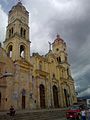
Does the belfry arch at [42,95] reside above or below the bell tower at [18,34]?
below

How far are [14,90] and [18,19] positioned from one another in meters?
17.4

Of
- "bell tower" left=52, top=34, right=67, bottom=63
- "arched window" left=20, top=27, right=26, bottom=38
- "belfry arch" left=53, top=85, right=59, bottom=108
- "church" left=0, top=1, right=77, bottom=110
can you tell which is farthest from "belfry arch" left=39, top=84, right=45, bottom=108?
"bell tower" left=52, top=34, right=67, bottom=63

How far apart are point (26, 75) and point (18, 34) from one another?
9772 millimetres

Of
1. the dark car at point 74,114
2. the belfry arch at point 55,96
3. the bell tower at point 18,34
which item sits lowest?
the dark car at point 74,114

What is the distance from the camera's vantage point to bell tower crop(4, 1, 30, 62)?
35.8 metres

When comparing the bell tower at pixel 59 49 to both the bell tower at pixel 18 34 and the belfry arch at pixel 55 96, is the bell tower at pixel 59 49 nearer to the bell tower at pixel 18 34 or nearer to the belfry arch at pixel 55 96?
the belfry arch at pixel 55 96

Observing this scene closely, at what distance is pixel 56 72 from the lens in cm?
4747

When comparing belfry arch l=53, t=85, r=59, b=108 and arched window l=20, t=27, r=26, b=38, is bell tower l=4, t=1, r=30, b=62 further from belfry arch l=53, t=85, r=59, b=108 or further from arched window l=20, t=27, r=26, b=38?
belfry arch l=53, t=85, r=59, b=108

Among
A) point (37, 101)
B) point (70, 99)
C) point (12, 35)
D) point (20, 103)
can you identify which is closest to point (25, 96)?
point (20, 103)

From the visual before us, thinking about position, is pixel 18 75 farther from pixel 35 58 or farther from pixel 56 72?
pixel 56 72

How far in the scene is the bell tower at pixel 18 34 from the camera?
35.8 meters

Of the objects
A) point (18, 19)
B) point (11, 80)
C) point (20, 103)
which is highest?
point (18, 19)

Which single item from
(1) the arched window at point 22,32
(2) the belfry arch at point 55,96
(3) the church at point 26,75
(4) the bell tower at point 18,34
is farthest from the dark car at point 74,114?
(1) the arched window at point 22,32

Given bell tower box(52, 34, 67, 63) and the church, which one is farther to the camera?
bell tower box(52, 34, 67, 63)
